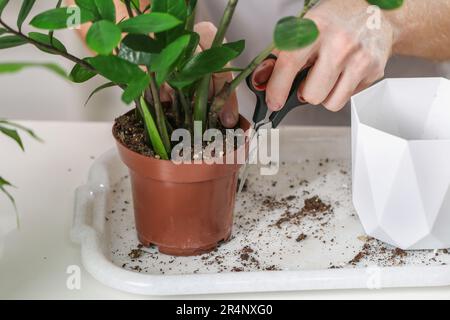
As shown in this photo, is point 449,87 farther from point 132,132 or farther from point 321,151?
point 132,132

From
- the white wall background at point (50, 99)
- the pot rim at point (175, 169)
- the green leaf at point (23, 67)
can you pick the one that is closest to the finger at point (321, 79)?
the pot rim at point (175, 169)

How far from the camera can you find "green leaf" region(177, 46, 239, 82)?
0.57 meters

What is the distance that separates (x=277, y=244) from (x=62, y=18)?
0.33 m

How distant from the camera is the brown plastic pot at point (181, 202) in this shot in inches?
25.6

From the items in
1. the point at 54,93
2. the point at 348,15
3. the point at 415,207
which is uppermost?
the point at 348,15

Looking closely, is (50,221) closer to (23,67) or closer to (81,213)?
(81,213)

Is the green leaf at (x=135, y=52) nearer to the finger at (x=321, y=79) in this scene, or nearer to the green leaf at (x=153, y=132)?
the green leaf at (x=153, y=132)

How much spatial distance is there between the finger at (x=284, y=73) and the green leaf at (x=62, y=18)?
222mm

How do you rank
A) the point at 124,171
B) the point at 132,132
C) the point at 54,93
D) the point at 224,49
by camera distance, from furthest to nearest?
1. the point at 54,93
2. the point at 124,171
3. the point at 132,132
4. the point at 224,49

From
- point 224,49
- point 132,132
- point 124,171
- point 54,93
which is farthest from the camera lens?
point 54,93

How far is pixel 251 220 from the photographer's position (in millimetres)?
766

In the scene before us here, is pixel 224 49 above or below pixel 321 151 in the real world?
above

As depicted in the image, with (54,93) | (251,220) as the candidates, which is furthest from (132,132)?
(54,93)

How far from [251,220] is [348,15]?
0.80 ft
